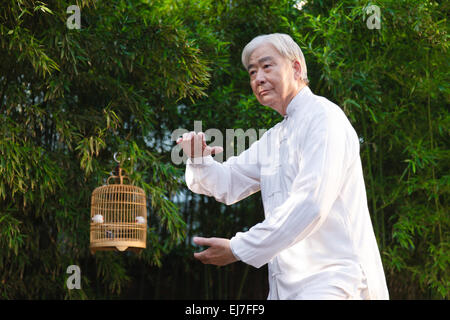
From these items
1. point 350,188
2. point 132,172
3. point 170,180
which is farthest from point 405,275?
point 350,188

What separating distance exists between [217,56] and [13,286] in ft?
8.37

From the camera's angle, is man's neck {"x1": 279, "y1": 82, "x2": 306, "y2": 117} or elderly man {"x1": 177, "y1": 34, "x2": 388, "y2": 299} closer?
elderly man {"x1": 177, "y1": 34, "x2": 388, "y2": 299}

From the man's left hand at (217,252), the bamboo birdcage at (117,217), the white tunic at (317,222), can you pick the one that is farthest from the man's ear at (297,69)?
the bamboo birdcage at (117,217)

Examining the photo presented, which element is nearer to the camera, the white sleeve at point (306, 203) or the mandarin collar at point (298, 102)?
the white sleeve at point (306, 203)

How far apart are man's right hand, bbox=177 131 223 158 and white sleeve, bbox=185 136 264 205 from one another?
3cm

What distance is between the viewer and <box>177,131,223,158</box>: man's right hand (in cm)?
186

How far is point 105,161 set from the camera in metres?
4.83

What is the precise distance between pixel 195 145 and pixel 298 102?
0.37 meters

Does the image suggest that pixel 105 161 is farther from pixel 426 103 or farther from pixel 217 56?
pixel 426 103

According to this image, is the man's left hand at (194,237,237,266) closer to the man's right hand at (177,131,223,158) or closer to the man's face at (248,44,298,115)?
the man's right hand at (177,131,223,158)

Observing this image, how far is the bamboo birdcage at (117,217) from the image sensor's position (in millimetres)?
3849

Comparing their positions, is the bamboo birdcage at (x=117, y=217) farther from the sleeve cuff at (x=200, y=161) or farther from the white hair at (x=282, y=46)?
the white hair at (x=282, y=46)

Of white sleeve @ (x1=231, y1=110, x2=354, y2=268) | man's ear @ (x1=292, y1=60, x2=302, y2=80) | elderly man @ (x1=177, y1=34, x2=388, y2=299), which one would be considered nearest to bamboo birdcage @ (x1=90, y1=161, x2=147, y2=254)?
elderly man @ (x1=177, y1=34, x2=388, y2=299)

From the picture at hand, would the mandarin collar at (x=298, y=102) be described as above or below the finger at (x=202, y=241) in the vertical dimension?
above
